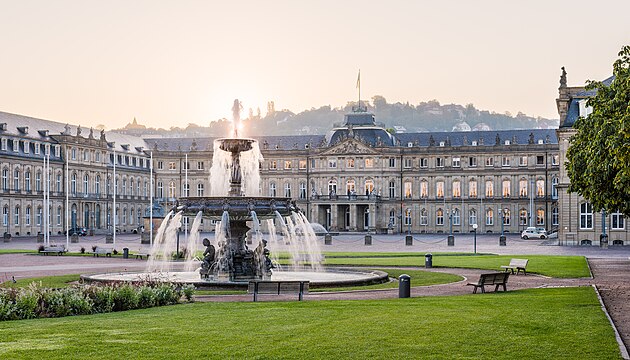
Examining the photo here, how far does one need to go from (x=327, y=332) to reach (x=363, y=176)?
109263 millimetres

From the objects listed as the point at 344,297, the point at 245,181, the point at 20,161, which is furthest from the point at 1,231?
the point at 344,297

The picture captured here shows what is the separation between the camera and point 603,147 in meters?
34.9

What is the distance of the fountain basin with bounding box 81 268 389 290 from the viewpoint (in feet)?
100

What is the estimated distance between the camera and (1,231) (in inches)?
3834

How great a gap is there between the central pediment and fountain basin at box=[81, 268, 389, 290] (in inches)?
3430

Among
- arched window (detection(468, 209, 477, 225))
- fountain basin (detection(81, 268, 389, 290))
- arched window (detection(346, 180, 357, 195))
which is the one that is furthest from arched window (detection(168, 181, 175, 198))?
fountain basin (detection(81, 268, 389, 290))

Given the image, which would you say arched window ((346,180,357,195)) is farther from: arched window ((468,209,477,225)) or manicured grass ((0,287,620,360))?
manicured grass ((0,287,620,360))

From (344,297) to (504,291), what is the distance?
570 cm

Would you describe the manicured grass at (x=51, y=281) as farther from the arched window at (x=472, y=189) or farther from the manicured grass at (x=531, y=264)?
the arched window at (x=472, y=189)

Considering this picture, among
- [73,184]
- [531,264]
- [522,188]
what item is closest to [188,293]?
[531,264]

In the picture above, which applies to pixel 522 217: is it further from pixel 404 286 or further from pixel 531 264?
pixel 404 286

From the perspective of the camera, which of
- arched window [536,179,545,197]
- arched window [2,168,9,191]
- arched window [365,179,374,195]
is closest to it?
arched window [2,168,9,191]

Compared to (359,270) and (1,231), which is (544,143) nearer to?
(1,231)

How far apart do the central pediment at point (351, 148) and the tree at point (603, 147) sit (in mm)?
82981
